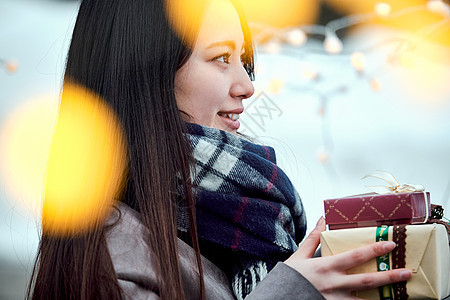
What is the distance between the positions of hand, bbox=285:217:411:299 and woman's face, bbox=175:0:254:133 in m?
0.31

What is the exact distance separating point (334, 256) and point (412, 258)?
0.09m

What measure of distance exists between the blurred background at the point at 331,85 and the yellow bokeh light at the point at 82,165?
87 centimetres

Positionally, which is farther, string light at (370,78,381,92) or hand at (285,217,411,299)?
string light at (370,78,381,92)

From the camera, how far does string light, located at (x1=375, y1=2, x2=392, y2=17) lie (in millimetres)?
1784

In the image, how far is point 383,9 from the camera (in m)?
1.79

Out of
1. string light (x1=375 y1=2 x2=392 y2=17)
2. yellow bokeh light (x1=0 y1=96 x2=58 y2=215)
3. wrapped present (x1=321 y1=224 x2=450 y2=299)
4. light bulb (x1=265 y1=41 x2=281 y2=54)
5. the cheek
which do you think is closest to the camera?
wrapped present (x1=321 y1=224 x2=450 y2=299)

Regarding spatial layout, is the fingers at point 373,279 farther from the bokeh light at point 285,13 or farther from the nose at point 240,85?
the bokeh light at point 285,13

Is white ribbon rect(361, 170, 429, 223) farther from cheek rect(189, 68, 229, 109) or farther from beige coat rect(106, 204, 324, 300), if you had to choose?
cheek rect(189, 68, 229, 109)

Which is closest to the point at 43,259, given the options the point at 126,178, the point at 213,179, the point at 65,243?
the point at 65,243

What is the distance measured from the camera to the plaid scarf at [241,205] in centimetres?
83

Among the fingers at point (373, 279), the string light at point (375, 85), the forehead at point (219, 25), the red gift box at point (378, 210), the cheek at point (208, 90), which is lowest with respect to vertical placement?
the fingers at point (373, 279)

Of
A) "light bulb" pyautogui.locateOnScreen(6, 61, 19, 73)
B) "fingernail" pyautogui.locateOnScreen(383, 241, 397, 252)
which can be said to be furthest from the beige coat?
"light bulb" pyautogui.locateOnScreen(6, 61, 19, 73)

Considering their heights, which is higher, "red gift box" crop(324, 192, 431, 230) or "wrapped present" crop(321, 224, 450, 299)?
"red gift box" crop(324, 192, 431, 230)

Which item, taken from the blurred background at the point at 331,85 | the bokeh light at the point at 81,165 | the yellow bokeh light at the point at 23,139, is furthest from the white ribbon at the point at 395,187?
the yellow bokeh light at the point at 23,139
